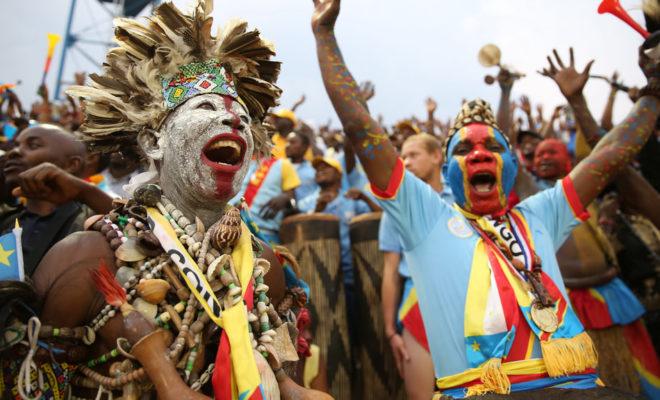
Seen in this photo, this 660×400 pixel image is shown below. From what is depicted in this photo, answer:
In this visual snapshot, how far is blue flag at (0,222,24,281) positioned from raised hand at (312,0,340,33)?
1817 millimetres

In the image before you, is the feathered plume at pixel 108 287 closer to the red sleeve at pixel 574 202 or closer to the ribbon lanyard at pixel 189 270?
the ribbon lanyard at pixel 189 270

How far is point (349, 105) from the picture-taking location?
10.7ft

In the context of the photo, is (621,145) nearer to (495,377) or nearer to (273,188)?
(495,377)

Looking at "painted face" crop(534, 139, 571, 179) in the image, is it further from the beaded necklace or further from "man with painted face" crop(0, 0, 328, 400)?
the beaded necklace

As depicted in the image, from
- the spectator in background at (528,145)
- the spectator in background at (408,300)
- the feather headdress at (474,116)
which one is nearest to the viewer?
the feather headdress at (474,116)

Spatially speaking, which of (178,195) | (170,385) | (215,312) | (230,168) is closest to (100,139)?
(178,195)

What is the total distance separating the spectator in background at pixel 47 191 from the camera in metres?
3.24

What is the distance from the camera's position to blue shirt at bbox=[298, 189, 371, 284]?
5.78 meters

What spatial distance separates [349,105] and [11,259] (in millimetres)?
1760

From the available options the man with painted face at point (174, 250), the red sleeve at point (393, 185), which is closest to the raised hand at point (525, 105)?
the red sleeve at point (393, 185)

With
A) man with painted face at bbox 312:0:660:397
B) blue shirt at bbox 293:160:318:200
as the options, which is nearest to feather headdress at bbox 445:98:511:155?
man with painted face at bbox 312:0:660:397

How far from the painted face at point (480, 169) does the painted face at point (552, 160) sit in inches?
79.3

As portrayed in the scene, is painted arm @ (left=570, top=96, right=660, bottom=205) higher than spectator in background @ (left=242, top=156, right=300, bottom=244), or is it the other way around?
spectator in background @ (left=242, top=156, right=300, bottom=244)

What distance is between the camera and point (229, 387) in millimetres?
2131
